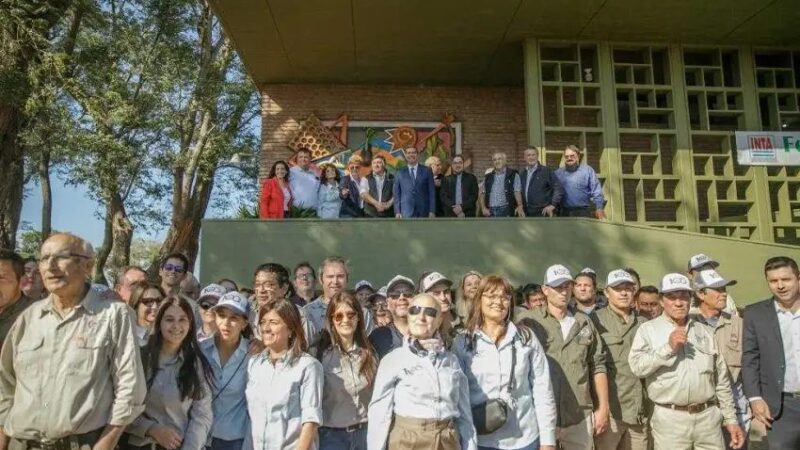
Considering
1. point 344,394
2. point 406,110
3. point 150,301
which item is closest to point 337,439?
point 344,394

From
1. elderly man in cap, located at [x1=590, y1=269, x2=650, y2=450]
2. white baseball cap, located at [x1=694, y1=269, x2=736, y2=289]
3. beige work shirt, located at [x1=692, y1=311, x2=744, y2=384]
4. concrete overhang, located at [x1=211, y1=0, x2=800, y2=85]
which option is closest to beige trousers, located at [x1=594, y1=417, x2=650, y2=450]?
elderly man in cap, located at [x1=590, y1=269, x2=650, y2=450]

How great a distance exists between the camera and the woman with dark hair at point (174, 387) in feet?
11.3

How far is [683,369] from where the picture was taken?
4363 mm

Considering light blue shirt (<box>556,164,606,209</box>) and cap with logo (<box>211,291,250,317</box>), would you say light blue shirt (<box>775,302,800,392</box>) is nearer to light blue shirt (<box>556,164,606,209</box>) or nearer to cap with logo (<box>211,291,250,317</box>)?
cap with logo (<box>211,291,250,317</box>)

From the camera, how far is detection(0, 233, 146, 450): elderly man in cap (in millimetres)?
2986

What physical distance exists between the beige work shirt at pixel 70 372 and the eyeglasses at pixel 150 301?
130 centimetres

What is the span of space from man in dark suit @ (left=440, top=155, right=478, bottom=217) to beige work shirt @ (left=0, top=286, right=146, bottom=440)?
6.38 meters

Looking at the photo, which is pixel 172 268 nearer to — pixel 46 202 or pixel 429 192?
pixel 429 192

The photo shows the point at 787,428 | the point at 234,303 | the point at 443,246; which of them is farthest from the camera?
the point at 443,246

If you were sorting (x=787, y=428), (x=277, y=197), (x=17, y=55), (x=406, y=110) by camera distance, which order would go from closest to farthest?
(x=787, y=428), (x=277, y=197), (x=17, y=55), (x=406, y=110)

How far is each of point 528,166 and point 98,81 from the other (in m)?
7.65

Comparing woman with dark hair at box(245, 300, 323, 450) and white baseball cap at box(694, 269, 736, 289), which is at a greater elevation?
white baseball cap at box(694, 269, 736, 289)

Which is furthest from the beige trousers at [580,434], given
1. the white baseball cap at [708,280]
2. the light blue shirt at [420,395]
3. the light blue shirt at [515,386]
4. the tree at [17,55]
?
the tree at [17,55]

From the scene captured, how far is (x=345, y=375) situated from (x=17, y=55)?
26.8 ft
